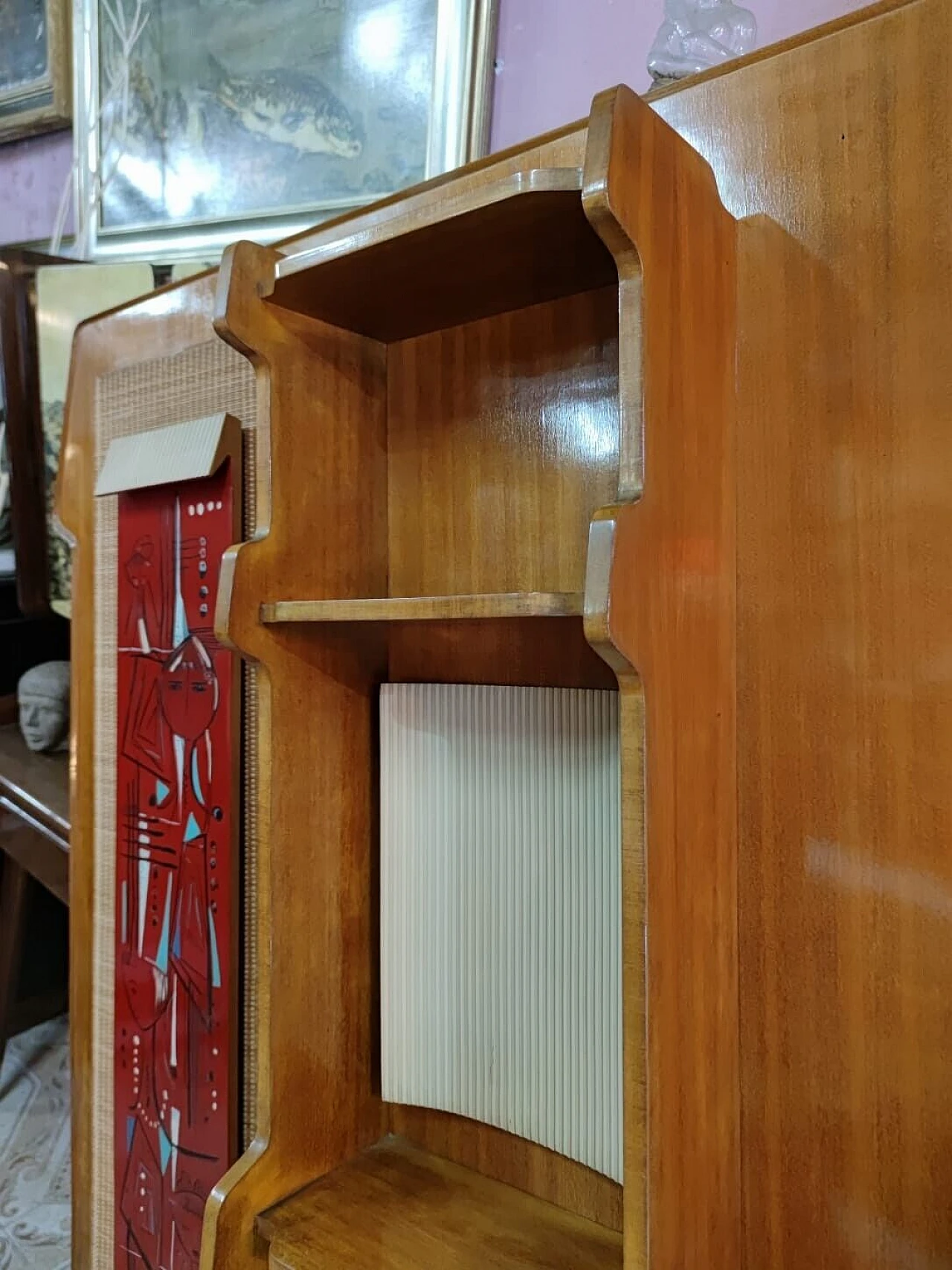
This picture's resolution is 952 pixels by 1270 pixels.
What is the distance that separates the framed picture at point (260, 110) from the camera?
1.35 meters

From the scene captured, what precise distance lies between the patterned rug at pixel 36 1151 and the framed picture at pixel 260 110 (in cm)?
174

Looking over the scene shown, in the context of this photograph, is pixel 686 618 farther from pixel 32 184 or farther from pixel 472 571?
pixel 32 184

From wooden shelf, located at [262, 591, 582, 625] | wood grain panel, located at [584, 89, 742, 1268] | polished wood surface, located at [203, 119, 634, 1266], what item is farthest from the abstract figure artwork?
wood grain panel, located at [584, 89, 742, 1268]

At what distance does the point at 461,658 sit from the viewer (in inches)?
37.7

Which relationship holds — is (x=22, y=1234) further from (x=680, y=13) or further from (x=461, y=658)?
(x=680, y=13)

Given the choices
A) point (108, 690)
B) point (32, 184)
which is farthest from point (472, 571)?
point (32, 184)

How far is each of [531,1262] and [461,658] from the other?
535mm

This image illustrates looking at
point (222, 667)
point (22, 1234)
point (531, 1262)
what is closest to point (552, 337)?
point (222, 667)

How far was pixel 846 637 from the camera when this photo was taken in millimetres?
710

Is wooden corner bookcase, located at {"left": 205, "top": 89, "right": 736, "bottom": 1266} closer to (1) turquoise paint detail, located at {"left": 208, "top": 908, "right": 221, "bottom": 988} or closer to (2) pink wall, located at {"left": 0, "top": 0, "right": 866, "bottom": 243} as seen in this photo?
(1) turquoise paint detail, located at {"left": 208, "top": 908, "right": 221, "bottom": 988}

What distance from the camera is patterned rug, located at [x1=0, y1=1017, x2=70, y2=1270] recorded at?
63.2 inches

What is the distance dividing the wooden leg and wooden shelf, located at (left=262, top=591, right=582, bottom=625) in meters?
1.47

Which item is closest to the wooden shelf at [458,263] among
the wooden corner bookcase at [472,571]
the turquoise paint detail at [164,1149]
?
the wooden corner bookcase at [472,571]

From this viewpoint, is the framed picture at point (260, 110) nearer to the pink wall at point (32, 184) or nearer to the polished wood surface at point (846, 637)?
the pink wall at point (32, 184)
